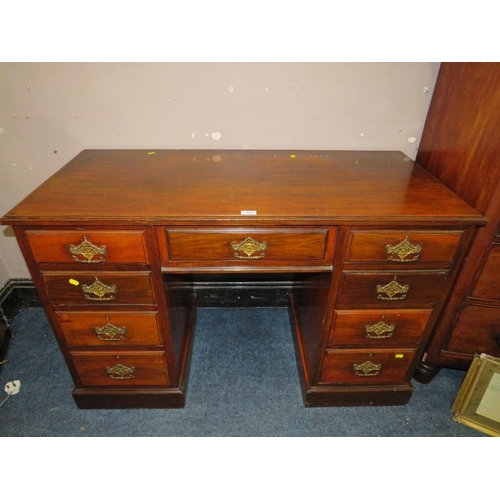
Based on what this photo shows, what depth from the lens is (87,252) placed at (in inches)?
40.2

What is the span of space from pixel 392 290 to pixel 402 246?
0.18 metres

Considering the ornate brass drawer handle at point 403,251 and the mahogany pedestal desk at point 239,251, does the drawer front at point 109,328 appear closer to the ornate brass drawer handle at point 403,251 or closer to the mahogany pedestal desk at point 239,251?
the mahogany pedestal desk at point 239,251

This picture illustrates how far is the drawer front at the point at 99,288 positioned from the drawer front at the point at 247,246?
6.3 inches

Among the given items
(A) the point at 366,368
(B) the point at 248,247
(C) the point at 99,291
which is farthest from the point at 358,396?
(C) the point at 99,291

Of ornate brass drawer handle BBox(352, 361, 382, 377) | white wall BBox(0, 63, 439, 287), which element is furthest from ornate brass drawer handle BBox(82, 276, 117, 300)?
ornate brass drawer handle BBox(352, 361, 382, 377)

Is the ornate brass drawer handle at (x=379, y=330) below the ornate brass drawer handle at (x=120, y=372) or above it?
above

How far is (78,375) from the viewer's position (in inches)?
52.6

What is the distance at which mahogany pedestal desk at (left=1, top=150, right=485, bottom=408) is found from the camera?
100 centimetres

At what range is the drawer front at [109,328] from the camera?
1180 millimetres

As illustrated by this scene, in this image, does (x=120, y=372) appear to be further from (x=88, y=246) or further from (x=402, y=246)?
(x=402, y=246)

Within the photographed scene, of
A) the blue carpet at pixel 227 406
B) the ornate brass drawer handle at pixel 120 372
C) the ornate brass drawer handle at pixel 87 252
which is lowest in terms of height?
the blue carpet at pixel 227 406

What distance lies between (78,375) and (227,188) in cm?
99

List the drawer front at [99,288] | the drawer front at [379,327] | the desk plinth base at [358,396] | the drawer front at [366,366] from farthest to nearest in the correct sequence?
the desk plinth base at [358,396]
the drawer front at [366,366]
the drawer front at [379,327]
the drawer front at [99,288]

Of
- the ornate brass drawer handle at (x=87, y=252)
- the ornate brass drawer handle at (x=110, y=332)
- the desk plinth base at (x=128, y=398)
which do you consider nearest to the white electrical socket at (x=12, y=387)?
the desk plinth base at (x=128, y=398)
